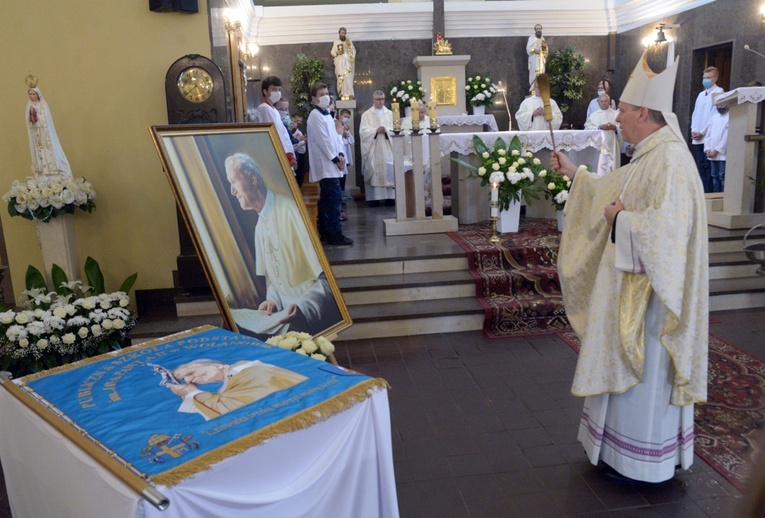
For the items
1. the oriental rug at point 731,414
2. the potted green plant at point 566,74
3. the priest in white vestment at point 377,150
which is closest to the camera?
the oriental rug at point 731,414

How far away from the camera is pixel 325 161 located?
6.75m

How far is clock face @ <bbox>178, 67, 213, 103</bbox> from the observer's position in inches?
201

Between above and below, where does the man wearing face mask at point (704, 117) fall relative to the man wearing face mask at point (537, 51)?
below

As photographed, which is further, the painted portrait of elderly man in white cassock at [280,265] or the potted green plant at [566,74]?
the potted green plant at [566,74]

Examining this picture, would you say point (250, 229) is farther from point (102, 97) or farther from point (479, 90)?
point (479, 90)

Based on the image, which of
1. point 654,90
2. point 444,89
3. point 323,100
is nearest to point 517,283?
point 323,100

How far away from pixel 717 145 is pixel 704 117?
83 centimetres

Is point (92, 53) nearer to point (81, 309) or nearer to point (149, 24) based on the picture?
point (149, 24)

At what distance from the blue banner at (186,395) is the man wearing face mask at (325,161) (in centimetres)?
455

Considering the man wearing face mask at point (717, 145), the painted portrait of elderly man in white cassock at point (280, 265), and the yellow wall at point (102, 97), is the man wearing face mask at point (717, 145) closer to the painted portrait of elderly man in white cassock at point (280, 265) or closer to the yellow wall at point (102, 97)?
the yellow wall at point (102, 97)

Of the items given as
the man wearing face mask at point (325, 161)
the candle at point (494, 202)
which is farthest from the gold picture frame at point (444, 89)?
the candle at point (494, 202)

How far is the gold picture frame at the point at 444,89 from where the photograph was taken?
39.9 feet

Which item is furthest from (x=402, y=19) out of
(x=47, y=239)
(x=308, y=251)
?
(x=308, y=251)

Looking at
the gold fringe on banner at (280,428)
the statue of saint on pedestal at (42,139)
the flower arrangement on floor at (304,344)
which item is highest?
the statue of saint on pedestal at (42,139)
